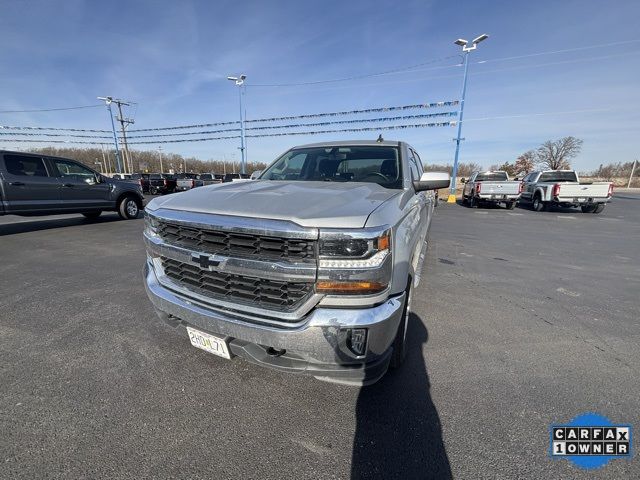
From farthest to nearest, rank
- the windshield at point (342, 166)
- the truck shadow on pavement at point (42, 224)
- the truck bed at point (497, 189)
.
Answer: the truck bed at point (497, 189) → the truck shadow on pavement at point (42, 224) → the windshield at point (342, 166)

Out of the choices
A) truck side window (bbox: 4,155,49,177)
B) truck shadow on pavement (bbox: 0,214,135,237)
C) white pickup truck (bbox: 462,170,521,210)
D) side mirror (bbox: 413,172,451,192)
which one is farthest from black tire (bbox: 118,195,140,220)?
white pickup truck (bbox: 462,170,521,210)

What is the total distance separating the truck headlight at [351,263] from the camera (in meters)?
1.66

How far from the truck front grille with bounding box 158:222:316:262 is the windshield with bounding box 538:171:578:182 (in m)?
18.8

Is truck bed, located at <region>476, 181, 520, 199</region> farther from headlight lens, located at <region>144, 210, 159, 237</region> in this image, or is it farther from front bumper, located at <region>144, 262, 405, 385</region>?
headlight lens, located at <region>144, 210, 159, 237</region>

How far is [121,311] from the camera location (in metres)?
3.36

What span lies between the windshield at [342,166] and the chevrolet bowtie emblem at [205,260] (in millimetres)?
1749

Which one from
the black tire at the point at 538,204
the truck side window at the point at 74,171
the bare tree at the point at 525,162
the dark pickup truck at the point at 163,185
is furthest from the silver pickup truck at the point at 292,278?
the bare tree at the point at 525,162

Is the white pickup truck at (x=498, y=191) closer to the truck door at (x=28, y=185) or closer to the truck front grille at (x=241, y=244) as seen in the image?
the truck front grille at (x=241, y=244)

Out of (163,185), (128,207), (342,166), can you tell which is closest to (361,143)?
(342,166)

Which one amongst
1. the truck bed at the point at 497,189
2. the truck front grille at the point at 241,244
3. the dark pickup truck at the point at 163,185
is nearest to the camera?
the truck front grille at the point at 241,244

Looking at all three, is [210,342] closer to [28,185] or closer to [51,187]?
[28,185]

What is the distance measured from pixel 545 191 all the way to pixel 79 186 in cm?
1883

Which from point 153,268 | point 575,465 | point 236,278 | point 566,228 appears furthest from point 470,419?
point 566,228

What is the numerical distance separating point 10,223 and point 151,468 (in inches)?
453
